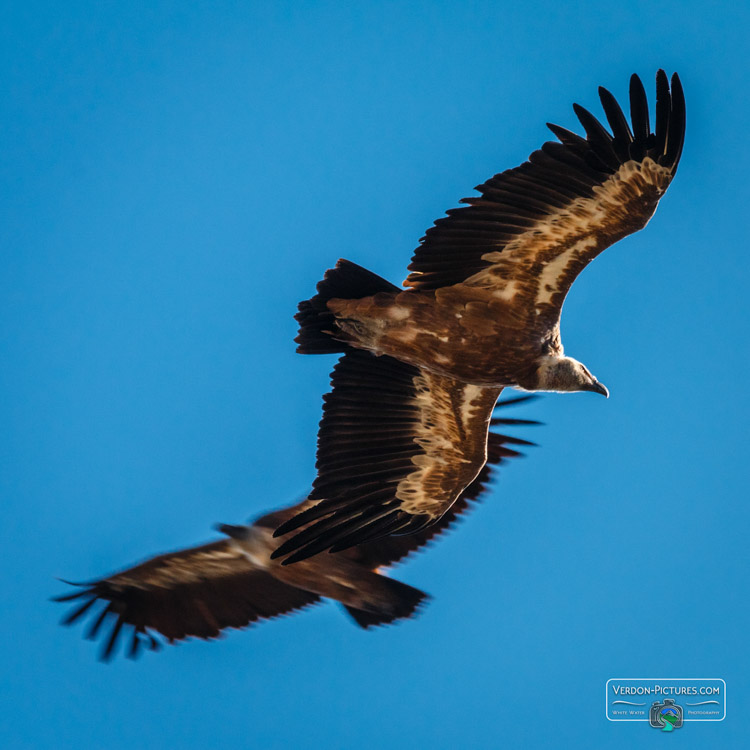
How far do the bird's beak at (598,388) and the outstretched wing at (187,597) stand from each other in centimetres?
283

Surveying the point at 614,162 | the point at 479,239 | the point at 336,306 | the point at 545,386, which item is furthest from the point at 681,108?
the point at 336,306

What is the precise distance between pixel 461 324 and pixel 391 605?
2.26 meters

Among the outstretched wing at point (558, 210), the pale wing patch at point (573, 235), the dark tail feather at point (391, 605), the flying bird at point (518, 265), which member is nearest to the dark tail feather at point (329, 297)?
the flying bird at point (518, 265)

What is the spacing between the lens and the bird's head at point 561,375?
8984mm

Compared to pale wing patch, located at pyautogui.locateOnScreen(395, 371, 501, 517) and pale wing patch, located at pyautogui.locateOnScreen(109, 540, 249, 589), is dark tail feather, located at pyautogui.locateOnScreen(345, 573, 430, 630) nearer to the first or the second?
pale wing patch, located at pyautogui.locateOnScreen(395, 371, 501, 517)

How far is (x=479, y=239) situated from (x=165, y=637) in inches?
158

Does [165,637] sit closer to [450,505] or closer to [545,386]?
[450,505]

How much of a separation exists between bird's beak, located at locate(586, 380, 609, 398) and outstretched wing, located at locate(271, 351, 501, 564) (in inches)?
29.3

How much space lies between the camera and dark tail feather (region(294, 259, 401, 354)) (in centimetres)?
895

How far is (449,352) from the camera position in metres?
9.02

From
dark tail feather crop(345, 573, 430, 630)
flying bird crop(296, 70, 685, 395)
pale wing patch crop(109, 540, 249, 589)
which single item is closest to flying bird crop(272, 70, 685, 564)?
flying bird crop(296, 70, 685, 395)

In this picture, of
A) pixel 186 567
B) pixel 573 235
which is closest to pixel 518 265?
pixel 573 235

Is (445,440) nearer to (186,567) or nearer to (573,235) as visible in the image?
(573,235)

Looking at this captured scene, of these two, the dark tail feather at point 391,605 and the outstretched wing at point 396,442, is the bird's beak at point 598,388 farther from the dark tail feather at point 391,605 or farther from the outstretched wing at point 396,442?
the dark tail feather at point 391,605
